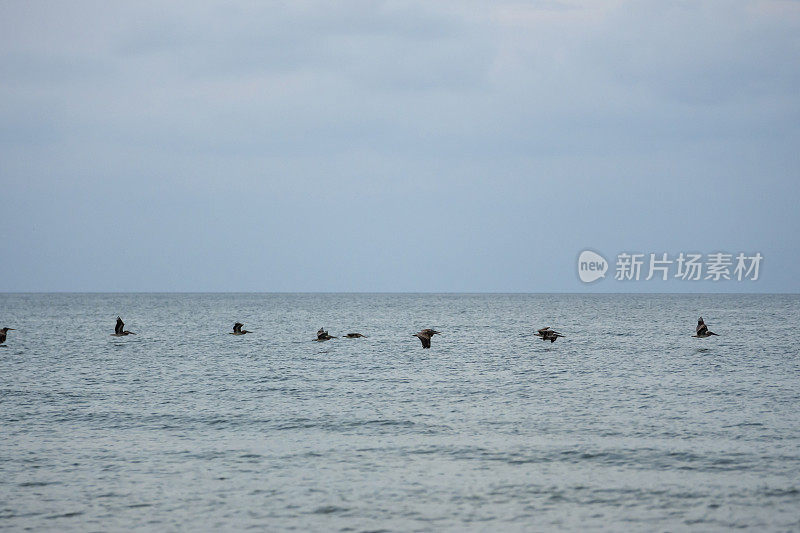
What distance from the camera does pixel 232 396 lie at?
118 ft

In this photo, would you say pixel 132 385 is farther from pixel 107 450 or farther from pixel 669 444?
pixel 669 444

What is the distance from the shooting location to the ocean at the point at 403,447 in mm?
18141

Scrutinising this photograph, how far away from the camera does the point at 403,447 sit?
24453 mm

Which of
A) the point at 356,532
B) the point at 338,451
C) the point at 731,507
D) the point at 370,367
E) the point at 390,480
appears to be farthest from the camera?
the point at 370,367

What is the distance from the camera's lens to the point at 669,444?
960 inches

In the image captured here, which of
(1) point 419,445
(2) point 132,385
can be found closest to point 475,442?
(1) point 419,445

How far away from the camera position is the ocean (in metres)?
18.1

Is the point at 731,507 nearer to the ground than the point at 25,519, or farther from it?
farther from it

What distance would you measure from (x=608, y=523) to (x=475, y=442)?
26.3 feet

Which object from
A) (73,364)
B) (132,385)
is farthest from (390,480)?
(73,364)

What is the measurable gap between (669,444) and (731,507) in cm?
626

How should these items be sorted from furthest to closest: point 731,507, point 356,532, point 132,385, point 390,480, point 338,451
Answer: point 132,385
point 338,451
point 390,480
point 731,507
point 356,532

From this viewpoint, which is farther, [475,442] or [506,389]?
[506,389]

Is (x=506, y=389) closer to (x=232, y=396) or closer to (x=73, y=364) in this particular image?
(x=232, y=396)
